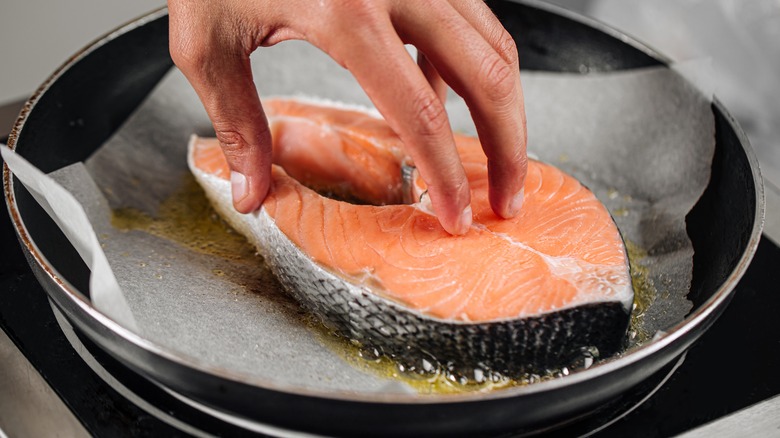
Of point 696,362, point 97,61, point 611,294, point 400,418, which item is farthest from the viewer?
point 97,61

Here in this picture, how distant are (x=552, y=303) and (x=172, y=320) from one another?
52cm

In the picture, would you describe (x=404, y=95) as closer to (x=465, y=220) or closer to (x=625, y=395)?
(x=465, y=220)

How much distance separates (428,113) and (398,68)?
0.06 metres

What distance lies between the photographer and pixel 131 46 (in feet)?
4.65

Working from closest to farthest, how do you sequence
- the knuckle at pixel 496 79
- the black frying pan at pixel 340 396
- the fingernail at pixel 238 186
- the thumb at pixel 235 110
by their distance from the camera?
the black frying pan at pixel 340 396 < the knuckle at pixel 496 79 < the thumb at pixel 235 110 < the fingernail at pixel 238 186

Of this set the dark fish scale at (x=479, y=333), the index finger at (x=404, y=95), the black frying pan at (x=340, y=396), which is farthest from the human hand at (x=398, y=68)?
the black frying pan at (x=340, y=396)

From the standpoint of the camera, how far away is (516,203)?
1.06 metres

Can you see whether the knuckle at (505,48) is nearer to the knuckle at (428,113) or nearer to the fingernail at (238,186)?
the knuckle at (428,113)

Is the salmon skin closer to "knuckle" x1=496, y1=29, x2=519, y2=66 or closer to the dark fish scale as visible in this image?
the dark fish scale

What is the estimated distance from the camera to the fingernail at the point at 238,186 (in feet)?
3.76

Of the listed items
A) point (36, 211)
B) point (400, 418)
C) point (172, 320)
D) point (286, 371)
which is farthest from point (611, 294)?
point (36, 211)

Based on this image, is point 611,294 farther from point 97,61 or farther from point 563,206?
point 97,61

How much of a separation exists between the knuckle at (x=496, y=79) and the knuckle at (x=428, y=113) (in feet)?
0.25

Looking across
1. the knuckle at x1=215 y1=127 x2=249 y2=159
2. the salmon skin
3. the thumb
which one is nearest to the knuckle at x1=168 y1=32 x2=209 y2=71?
the thumb
